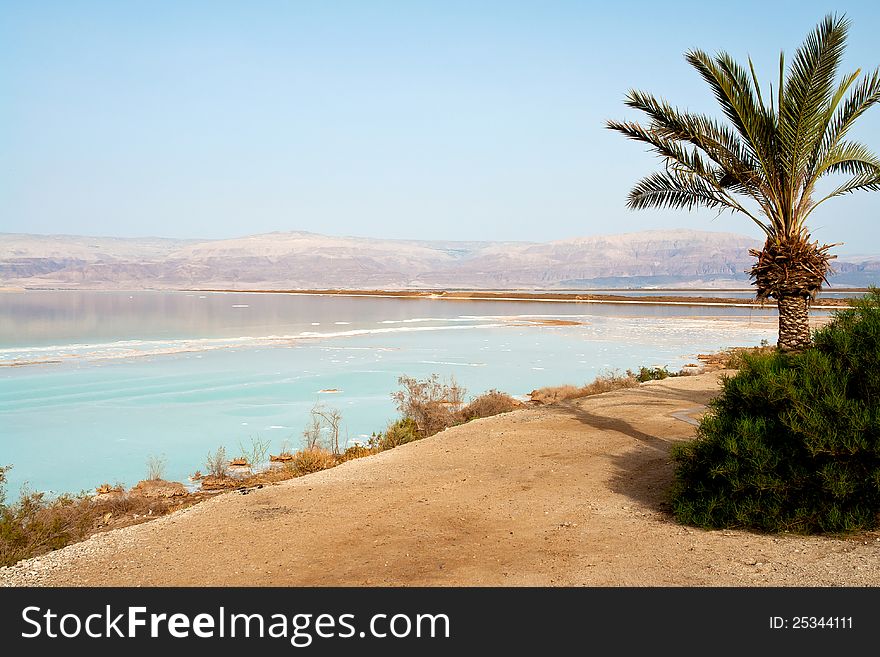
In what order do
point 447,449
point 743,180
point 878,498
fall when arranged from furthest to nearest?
point 743,180
point 447,449
point 878,498

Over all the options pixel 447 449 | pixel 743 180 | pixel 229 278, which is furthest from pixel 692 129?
pixel 229 278

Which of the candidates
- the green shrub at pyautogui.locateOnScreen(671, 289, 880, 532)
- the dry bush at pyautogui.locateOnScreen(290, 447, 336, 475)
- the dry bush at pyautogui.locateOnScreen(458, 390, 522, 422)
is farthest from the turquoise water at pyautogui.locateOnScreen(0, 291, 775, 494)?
the green shrub at pyautogui.locateOnScreen(671, 289, 880, 532)

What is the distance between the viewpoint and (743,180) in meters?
12.0

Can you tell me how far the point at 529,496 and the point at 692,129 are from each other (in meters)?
6.55

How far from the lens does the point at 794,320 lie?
37.8 ft

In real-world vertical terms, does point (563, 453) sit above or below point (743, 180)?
below

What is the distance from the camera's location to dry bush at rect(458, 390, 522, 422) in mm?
15328

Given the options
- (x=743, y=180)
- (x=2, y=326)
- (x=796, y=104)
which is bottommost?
(x=2, y=326)

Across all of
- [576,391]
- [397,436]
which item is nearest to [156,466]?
[397,436]

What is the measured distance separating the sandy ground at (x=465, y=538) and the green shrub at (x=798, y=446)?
27cm

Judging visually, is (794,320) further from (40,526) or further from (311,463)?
(40,526)
